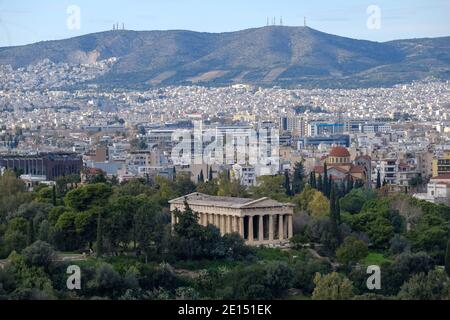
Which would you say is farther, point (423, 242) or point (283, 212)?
point (283, 212)

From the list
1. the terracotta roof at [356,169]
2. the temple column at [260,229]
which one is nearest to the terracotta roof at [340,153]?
the terracotta roof at [356,169]

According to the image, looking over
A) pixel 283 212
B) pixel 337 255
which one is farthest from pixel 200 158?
pixel 337 255

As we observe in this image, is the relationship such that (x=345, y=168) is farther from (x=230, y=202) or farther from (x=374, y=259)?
(x=374, y=259)

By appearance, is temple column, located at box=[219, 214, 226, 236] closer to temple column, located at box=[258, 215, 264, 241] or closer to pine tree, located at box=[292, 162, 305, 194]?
temple column, located at box=[258, 215, 264, 241]

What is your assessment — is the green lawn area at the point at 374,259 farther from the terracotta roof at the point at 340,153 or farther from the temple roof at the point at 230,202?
the terracotta roof at the point at 340,153

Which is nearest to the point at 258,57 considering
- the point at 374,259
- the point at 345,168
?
the point at 345,168

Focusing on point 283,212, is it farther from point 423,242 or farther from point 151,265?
point 151,265
